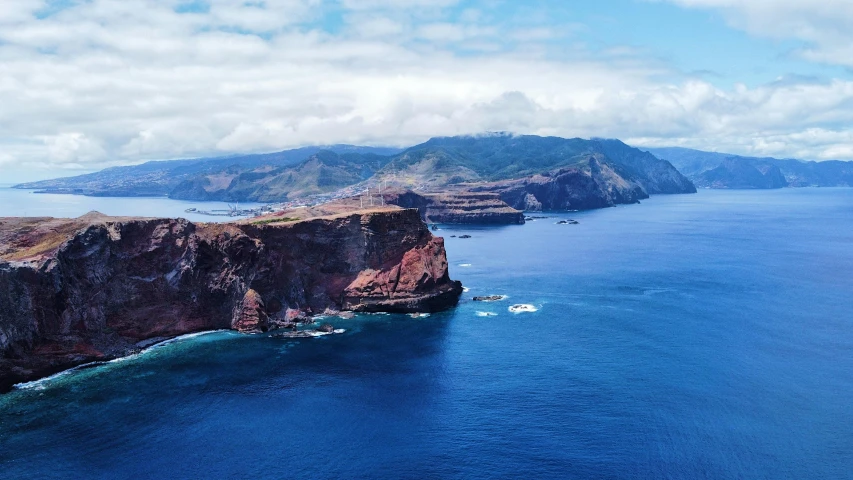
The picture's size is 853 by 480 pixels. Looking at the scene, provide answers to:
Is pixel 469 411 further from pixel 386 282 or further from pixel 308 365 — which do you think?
pixel 386 282

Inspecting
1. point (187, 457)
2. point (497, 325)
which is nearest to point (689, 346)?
point (497, 325)

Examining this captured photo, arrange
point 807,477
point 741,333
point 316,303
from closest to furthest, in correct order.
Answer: point 807,477 → point 741,333 → point 316,303

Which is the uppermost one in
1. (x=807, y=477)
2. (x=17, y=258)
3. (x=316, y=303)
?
(x=17, y=258)

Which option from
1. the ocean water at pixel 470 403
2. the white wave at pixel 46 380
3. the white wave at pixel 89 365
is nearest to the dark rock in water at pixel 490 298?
the ocean water at pixel 470 403

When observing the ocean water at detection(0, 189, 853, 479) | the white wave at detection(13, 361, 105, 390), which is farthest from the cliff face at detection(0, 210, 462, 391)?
the ocean water at detection(0, 189, 853, 479)

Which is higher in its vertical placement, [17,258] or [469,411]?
[17,258]

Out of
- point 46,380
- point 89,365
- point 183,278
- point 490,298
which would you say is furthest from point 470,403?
point 46,380

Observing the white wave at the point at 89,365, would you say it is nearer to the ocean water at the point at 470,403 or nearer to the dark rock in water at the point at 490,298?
the ocean water at the point at 470,403
